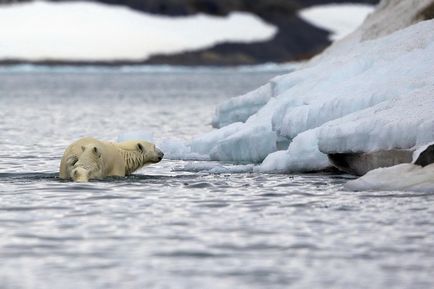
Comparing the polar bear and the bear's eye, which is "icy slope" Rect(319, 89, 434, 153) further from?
the bear's eye

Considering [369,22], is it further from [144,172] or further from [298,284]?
[298,284]

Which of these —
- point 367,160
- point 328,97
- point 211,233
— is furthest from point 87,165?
point 211,233

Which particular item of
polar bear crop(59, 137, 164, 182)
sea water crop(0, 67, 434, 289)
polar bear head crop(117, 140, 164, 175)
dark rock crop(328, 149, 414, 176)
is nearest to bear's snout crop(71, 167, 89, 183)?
polar bear crop(59, 137, 164, 182)

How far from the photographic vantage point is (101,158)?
1026 inches

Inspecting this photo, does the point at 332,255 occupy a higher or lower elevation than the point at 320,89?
lower

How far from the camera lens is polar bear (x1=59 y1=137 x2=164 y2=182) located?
25578mm

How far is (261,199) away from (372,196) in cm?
188

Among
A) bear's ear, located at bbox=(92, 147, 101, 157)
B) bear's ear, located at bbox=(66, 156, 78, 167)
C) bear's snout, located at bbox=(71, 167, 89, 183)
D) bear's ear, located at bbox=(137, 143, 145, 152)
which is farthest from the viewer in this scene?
bear's ear, located at bbox=(137, 143, 145, 152)

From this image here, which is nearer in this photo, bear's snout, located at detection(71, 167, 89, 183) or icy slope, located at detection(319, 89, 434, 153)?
icy slope, located at detection(319, 89, 434, 153)

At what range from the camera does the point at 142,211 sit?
21.0 m

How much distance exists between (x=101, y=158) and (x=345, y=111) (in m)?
6.04

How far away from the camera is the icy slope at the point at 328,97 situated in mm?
27859

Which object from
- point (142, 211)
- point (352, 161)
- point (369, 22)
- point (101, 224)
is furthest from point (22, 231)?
point (369, 22)

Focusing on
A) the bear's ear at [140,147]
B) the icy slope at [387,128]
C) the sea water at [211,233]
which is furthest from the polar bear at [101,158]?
the icy slope at [387,128]
